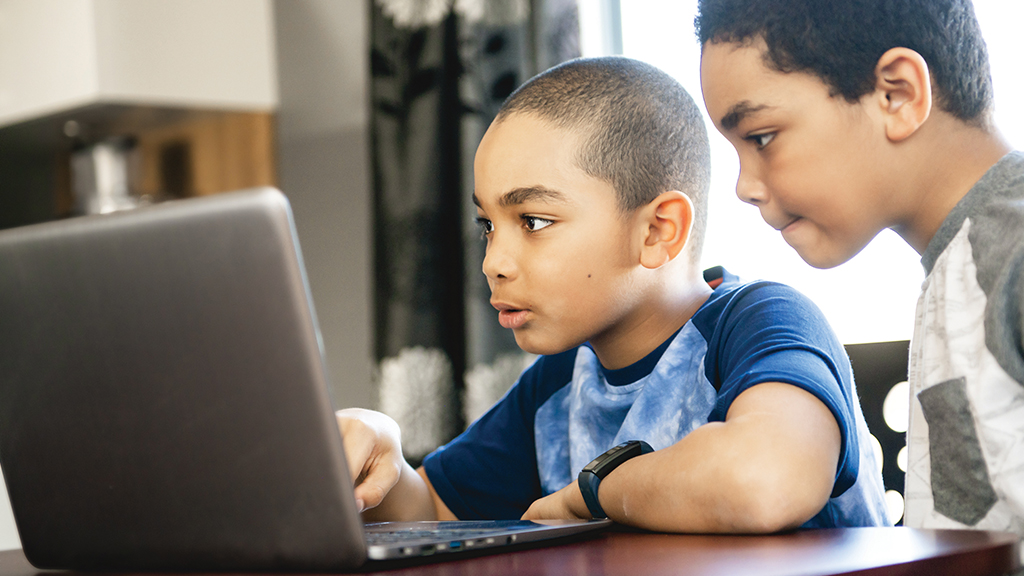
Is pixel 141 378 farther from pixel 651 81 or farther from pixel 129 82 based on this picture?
pixel 129 82

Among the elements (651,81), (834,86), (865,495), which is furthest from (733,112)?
(865,495)

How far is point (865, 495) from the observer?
83 centimetres

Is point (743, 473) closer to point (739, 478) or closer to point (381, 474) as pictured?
point (739, 478)

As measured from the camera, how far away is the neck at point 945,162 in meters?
0.79

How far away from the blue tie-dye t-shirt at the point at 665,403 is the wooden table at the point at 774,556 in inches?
6.1

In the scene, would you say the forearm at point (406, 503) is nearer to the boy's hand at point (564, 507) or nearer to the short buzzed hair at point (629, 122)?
the boy's hand at point (564, 507)

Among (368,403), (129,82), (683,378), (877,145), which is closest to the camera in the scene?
(877,145)

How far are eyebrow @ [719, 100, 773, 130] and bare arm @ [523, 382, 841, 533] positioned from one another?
29 cm

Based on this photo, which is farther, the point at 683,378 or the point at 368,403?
the point at 368,403

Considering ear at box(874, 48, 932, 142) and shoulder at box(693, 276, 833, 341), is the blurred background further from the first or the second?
ear at box(874, 48, 932, 142)

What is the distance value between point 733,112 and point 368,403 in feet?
6.20

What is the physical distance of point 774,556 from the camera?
0.49m

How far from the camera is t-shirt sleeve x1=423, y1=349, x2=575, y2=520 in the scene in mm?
1087

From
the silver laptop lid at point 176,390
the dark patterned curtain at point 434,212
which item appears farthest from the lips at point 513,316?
the dark patterned curtain at point 434,212
